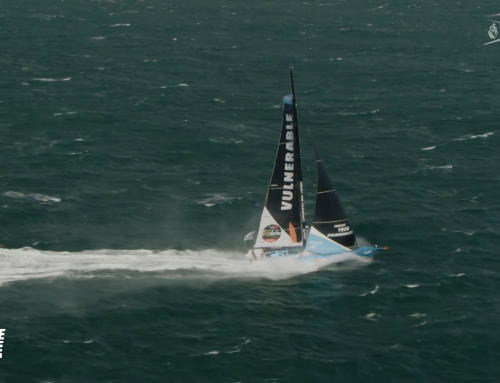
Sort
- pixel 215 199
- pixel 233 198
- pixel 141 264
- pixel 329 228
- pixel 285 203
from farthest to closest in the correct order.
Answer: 1. pixel 233 198
2. pixel 215 199
3. pixel 329 228
4. pixel 285 203
5. pixel 141 264

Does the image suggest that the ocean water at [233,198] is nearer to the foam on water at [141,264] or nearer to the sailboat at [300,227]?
the foam on water at [141,264]

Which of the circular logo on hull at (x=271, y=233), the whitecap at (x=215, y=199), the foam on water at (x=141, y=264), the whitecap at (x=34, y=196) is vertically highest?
the whitecap at (x=34, y=196)

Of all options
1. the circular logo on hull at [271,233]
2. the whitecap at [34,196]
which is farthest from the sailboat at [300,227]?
the whitecap at [34,196]

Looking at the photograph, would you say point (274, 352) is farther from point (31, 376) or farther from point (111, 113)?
point (111, 113)

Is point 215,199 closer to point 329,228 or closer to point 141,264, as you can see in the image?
point 141,264

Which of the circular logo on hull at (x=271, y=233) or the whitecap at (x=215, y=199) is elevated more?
the whitecap at (x=215, y=199)

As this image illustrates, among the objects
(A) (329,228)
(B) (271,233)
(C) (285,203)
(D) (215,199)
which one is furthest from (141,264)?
(A) (329,228)

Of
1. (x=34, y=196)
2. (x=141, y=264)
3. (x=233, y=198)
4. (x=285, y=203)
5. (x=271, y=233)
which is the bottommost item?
(x=141, y=264)

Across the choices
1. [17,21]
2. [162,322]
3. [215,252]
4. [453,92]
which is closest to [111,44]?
[17,21]

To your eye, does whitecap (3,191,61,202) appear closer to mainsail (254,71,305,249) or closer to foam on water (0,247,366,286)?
foam on water (0,247,366,286)
